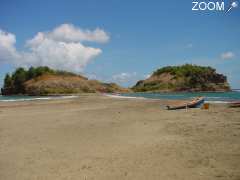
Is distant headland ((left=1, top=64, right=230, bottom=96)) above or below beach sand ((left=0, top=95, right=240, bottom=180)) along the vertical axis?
above

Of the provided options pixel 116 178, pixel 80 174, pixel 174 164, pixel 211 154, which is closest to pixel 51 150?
pixel 80 174

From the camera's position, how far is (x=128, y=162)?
6.30m

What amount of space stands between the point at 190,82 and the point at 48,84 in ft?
188

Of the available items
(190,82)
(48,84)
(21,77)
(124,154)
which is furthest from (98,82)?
(124,154)

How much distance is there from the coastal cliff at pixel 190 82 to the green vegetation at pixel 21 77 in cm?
3576

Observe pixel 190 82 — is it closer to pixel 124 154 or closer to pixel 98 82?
pixel 98 82

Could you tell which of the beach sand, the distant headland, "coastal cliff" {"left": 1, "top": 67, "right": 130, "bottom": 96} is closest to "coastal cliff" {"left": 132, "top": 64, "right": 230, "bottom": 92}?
the distant headland

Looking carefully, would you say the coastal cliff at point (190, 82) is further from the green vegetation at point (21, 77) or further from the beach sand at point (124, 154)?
the beach sand at point (124, 154)

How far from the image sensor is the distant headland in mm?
86062

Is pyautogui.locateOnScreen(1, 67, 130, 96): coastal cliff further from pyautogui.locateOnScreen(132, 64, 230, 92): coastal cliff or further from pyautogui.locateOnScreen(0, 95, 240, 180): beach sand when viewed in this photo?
pyautogui.locateOnScreen(0, 95, 240, 180): beach sand

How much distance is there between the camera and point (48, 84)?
85.0 metres

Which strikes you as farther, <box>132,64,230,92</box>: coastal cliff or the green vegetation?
<box>132,64,230,92</box>: coastal cliff

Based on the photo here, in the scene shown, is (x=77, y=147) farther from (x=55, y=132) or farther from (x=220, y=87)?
(x=220, y=87)

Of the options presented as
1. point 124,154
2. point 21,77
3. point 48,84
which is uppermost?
point 21,77
